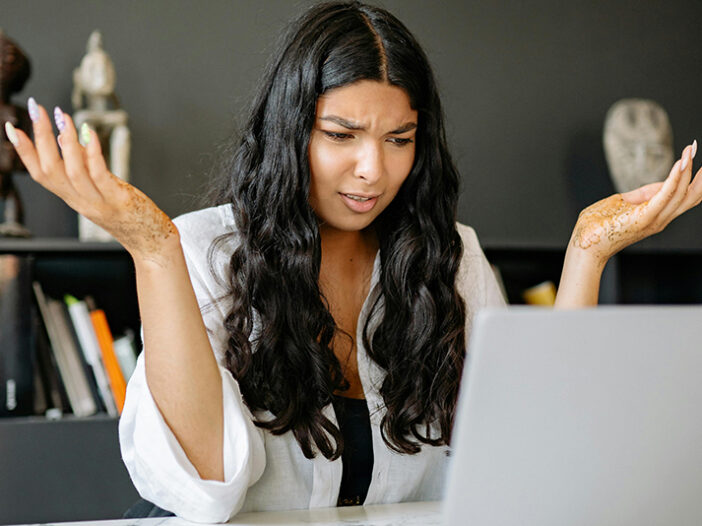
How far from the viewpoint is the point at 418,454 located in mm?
1270

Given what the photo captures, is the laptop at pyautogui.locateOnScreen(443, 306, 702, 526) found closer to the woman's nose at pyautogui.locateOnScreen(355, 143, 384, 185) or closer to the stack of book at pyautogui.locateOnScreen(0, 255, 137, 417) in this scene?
the woman's nose at pyautogui.locateOnScreen(355, 143, 384, 185)

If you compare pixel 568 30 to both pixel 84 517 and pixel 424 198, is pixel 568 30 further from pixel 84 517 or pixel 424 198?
pixel 84 517

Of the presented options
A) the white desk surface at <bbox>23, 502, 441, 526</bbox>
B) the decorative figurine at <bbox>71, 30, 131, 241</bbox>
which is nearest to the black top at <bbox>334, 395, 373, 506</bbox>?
the white desk surface at <bbox>23, 502, 441, 526</bbox>

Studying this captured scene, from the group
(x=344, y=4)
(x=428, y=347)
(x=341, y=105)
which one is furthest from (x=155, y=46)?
(x=428, y=347)

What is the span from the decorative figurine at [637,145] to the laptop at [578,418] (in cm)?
166

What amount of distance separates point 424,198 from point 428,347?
260 millimetres

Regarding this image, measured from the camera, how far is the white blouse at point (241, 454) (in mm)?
975

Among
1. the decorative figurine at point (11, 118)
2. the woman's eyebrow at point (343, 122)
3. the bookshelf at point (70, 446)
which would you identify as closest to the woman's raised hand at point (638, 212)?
the woman's eyebrow at point (343, 122)

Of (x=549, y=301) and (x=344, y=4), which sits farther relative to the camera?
(x=549, y=301)

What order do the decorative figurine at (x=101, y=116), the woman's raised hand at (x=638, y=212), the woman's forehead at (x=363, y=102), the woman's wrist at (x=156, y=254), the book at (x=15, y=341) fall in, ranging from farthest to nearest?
the decorative figurine at (x=101, y=116) → the book at (x=15, y=341) → the woman's forehead at (x=363, y=102) → the woman's raised hand at (x=638, y=212) → the woman's wrist at (x=156, y=254)

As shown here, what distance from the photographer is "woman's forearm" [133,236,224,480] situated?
3.13ft

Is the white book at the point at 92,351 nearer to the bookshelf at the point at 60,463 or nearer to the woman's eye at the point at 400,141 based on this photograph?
the bookshelf at the point at 60,463

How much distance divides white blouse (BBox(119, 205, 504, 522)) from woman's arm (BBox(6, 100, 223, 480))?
23 mm

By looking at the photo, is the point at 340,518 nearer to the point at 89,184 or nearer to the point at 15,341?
the point at 89,184
